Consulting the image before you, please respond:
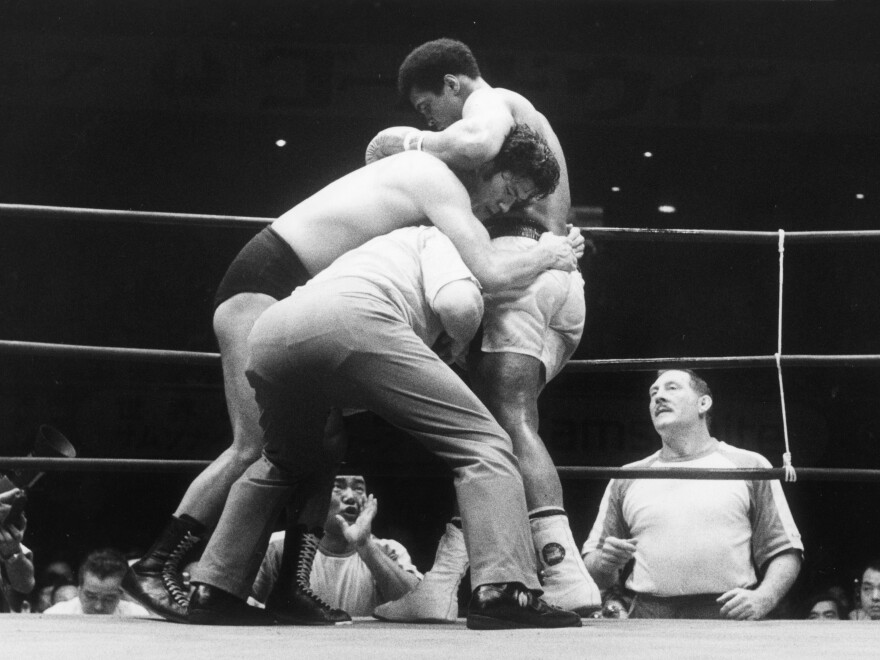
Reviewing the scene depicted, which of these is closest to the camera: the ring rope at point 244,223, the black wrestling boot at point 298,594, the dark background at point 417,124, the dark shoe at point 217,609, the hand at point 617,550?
the dark shoe at point 217,609

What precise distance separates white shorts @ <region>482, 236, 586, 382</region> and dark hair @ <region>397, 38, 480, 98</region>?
0.34m

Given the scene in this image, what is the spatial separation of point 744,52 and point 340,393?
164 inches

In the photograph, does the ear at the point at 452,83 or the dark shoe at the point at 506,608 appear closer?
the dark shoe at the point at 506,608

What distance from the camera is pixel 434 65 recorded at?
197cm

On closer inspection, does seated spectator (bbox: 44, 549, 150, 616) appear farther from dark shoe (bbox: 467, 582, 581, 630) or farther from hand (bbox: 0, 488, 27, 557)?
dark shoe (bbox: 467, 582, 581, 630)

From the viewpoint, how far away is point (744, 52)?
199 inches

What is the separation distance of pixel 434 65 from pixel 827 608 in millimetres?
3065

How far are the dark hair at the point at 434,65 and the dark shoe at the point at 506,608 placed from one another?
0.96 meters

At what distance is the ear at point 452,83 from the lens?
1.98 metres

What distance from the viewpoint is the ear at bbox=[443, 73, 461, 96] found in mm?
1978

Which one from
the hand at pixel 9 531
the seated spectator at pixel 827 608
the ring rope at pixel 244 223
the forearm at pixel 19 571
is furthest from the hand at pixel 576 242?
the seated spectator at pixel 827 608

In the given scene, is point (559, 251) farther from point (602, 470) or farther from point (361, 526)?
point (361, 526)

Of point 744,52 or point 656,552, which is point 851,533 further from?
point 656,552

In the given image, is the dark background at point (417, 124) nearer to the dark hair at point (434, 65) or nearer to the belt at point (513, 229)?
the dark hair at point (434, 65)
